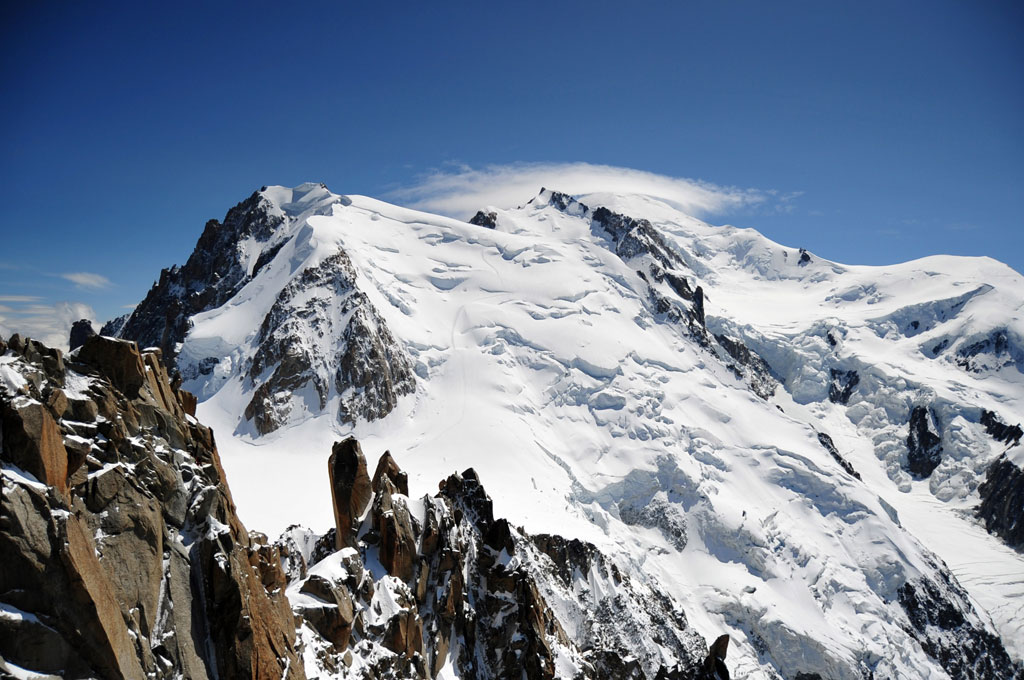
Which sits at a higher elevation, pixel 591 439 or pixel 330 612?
pixel 591 439

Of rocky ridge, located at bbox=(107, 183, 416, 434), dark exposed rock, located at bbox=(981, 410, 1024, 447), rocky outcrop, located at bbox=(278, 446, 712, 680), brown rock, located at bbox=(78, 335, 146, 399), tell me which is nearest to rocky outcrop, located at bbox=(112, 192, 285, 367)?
rocky ridge, located at bbox=(107, 183, 416, 434)

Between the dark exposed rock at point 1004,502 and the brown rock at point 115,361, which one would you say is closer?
the brown rock at point 115,361

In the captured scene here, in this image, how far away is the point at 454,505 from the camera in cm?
5091

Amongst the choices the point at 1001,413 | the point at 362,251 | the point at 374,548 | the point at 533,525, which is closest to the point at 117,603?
the point at 374,548

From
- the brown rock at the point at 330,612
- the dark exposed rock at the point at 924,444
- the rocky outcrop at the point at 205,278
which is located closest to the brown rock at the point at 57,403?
the brown rock at the point at 330,612

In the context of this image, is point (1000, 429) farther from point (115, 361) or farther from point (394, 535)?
point (115, 361)

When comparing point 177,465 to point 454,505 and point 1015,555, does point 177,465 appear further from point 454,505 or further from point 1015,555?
point 1015,555

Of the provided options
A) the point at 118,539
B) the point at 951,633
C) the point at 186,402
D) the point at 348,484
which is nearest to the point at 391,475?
the point at 348,484

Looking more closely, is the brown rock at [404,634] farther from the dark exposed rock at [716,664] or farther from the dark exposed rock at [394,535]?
the dark exposed rock at [716,664]

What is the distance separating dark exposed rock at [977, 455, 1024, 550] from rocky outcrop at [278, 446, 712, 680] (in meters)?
145

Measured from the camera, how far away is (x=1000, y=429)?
186875 mm

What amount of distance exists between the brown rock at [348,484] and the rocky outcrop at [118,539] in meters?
15.8

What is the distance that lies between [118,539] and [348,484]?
84.7ft

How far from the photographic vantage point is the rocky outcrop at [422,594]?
33219 mm
